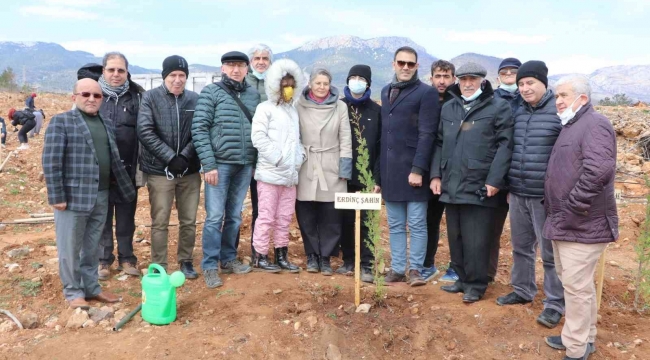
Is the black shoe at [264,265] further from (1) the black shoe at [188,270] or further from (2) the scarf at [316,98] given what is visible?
(2) the scarf at [316,98]

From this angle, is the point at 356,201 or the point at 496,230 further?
the point at 496,230

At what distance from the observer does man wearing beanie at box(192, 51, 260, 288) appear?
493 cm

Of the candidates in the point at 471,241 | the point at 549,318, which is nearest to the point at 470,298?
the point at 471,241

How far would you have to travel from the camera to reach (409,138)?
5.01 metres

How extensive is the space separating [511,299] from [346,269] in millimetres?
1803

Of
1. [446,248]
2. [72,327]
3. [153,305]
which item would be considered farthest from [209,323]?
[446,248]

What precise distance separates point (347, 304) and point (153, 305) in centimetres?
175

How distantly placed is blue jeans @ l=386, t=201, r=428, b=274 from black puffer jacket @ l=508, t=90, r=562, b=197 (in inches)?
42.2

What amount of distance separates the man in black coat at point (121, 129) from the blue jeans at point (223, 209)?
903mm

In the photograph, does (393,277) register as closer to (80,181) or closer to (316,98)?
(316,98)

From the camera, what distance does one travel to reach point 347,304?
15.2 ft

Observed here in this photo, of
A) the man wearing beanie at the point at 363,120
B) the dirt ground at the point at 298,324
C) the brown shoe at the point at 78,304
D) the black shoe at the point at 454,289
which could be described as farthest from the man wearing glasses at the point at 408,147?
the brown shoe at the point at 78,304

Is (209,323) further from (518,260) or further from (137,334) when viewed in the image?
(518,260)

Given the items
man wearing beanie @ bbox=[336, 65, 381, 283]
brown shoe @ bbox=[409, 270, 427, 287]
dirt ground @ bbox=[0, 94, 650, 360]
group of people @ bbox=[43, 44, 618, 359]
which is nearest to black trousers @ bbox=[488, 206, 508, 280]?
group of people @ bbox=[43, 44, 618, 359]
